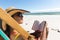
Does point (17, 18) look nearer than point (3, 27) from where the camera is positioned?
No

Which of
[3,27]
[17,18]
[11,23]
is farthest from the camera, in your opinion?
[17,18]

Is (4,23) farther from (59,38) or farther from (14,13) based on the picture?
(59,38)

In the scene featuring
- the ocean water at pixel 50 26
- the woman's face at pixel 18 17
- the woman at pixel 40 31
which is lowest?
the ocean water at pixel 50 26

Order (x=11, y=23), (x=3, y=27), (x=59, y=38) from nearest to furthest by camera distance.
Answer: (x=11, y=23) < (x=3, y=27) < (x=59, y=38)

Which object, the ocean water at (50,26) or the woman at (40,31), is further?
the ocean water at (50,26)

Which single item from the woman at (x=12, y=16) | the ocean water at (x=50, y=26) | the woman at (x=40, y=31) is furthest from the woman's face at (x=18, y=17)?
the ocean water at (x=50, y=26)

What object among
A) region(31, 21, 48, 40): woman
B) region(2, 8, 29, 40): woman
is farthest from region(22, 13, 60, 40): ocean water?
region(2, 8, 29, 40): woman

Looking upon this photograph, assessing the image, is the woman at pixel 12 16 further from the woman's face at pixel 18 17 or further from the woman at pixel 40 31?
the woman at pixel 40 31

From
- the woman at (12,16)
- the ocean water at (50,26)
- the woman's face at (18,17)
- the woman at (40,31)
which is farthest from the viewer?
the ocean water at (50,26)

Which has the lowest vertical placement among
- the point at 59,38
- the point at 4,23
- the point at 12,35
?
the point at 59,38

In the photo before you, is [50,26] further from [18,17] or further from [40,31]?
[18,17]

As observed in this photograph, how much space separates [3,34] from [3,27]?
9 centimetres

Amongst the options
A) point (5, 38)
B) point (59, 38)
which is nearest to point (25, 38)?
point (5, 38)

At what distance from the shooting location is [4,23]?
147cm
